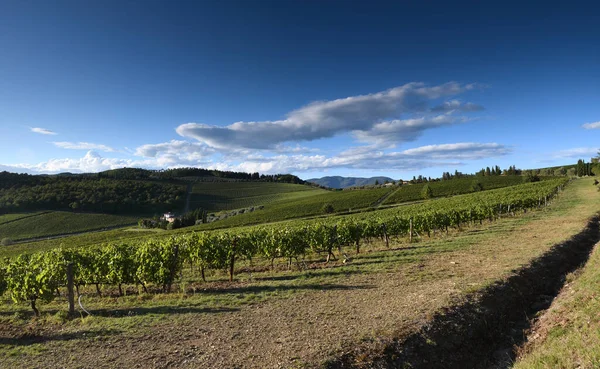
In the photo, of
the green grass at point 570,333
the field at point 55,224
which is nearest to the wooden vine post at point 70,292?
the green grass at point 570,333

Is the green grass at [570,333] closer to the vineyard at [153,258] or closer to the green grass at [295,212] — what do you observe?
the vineyard at [153,258]

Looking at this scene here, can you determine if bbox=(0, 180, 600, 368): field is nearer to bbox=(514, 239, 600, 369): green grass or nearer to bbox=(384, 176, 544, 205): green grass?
bbox=(514, 239, 600, 369): green grass

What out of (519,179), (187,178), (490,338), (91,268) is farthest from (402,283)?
(187,178)

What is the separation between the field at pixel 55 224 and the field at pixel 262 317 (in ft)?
343

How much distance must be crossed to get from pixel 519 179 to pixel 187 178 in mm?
163675

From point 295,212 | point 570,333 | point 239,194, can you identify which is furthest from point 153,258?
point 239,194

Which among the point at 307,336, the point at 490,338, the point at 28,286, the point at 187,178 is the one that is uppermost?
the point at 187,178

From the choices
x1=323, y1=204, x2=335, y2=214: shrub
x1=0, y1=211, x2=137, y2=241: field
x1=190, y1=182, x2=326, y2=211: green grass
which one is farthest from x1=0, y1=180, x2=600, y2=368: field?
x1=190, y1=182, x2=326, y2=211: green grass

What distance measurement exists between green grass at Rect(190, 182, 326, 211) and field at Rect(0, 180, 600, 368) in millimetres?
113666

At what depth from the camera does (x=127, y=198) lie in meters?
130

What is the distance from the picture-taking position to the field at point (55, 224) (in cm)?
9412

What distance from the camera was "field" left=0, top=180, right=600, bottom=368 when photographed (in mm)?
7383

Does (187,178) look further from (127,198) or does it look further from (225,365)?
(225,365)

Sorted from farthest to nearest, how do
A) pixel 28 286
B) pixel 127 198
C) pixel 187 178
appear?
pixel 187 178
pixel 127 198
pixel 28 286
